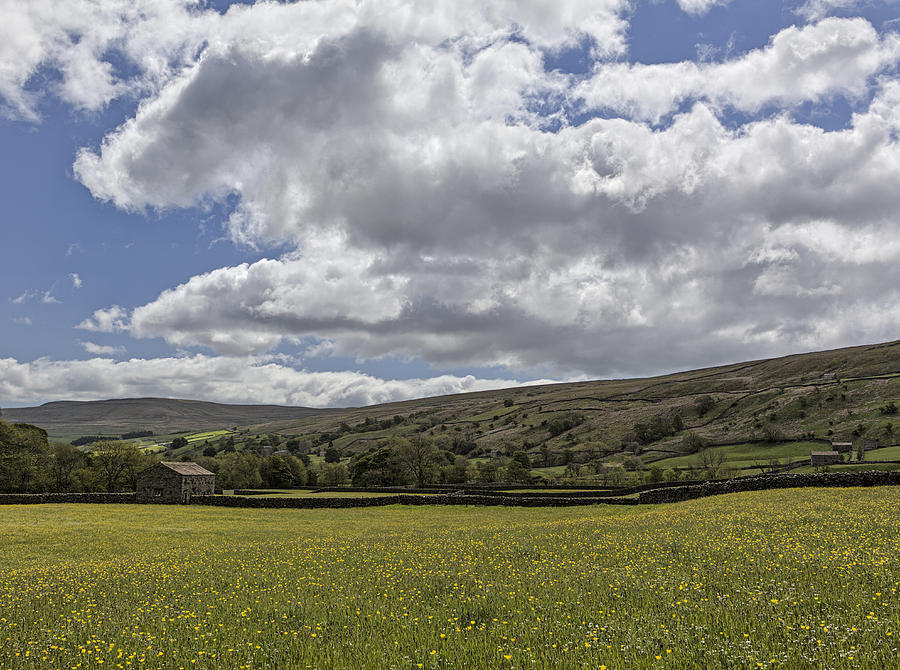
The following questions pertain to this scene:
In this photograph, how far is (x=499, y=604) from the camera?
1124 cm

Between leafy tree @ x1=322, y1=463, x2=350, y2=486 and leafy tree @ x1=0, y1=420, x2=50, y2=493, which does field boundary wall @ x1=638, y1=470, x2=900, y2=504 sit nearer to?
leafy tree @ x1=322, y1=463, x2=350, y2=486

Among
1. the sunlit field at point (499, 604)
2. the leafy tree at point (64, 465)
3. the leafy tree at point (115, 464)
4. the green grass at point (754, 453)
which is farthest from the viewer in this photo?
the green grass at point (754, 453)

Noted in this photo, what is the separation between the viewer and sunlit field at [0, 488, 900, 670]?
8.20 metres

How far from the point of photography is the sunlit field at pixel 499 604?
8195 millimetres

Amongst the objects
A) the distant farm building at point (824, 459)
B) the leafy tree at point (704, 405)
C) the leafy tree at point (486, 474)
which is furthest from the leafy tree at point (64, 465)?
the leafy tree at point (704, 405)

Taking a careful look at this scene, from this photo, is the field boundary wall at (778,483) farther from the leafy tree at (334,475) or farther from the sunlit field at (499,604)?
the leafy tree at (334,475)

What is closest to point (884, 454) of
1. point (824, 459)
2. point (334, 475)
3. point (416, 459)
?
point (824, 459)

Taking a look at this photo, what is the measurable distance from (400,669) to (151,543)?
29.1 meters

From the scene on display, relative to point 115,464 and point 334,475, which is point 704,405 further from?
point 115,464

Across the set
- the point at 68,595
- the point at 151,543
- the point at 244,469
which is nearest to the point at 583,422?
the point at 244,469

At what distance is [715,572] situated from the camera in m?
12.8

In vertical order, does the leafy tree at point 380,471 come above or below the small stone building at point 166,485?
below

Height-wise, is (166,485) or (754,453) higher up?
(166,485)

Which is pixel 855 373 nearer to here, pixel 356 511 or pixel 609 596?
pixel 356 511
